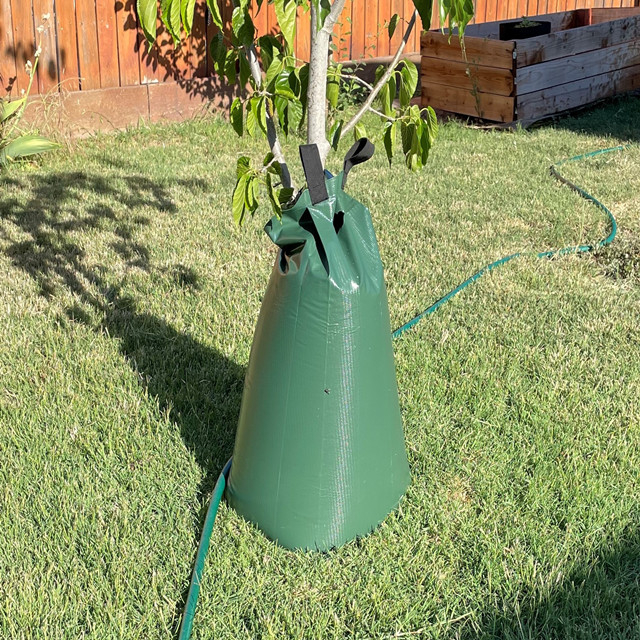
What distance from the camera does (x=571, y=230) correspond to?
466 centimetres

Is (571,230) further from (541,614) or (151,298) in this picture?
(541,614)

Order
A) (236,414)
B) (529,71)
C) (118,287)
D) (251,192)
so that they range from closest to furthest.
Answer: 1. (251,192)
2. (236,414)
3. (118,287)
4. (529,71)

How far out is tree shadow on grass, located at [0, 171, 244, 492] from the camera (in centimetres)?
288

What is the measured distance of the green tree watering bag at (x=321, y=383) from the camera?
6.69 ft

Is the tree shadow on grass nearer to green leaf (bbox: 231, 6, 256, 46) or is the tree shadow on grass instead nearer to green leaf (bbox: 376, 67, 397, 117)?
green leaf (bbox: 376, 67, 397, 117)

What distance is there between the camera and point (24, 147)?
562cm

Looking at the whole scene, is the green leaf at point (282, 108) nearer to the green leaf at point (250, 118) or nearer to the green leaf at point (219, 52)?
the green leaf at point (250, 118)

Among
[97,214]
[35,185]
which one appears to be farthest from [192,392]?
[35,185]

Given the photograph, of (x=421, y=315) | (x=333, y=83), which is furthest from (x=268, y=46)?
(x=421, y=315)

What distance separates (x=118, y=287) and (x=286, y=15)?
2284 millimetres

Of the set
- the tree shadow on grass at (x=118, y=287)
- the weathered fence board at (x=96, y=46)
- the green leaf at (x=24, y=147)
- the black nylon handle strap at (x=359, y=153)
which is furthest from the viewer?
the weathered fence board at (x=96, y=46)

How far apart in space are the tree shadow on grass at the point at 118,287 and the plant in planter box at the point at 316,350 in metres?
0.43

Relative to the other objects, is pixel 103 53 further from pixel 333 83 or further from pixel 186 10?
pixel 186 10

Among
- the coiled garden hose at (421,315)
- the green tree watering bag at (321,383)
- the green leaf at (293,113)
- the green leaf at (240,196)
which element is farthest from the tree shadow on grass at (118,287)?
the green leaf at (293,113)
